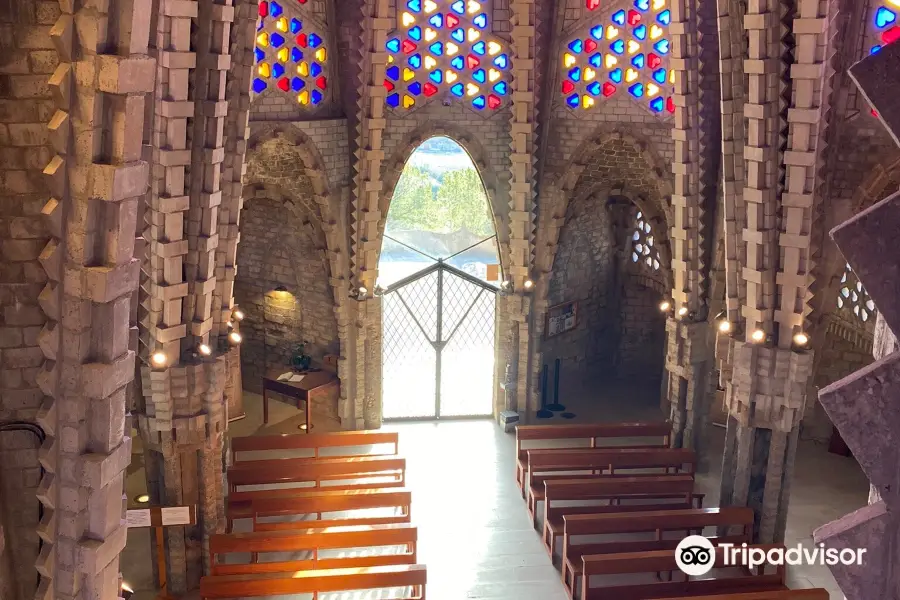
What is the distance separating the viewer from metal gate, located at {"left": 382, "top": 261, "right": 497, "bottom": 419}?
1614 cm

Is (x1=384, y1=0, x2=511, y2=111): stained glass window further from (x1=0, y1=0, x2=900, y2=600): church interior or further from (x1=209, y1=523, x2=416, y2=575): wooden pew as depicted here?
(x1=209, y1=523, x2=416, y2=575): wooden pew

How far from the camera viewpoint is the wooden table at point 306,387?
601 inches

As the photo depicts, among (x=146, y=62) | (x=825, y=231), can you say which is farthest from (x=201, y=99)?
(x=825, y=231)

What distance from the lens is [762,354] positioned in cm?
1087

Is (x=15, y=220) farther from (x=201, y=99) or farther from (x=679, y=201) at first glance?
(x=679, y=201)

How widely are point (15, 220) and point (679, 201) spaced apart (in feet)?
31.3

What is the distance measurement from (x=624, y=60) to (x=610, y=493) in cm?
677

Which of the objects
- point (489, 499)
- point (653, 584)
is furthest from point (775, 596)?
point (489, 499)

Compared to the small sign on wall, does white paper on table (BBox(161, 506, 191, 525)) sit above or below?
below

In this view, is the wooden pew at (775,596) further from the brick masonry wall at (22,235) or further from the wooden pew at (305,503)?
the brick masonry wall at (22,235)

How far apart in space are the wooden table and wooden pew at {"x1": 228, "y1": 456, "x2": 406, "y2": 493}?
7.44 ft

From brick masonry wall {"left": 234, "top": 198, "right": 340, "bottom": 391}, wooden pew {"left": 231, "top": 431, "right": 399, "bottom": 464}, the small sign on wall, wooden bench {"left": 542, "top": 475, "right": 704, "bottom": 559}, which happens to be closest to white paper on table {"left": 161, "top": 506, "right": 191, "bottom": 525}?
wooden pew {"left": 231, "top": 431, "right": 399, "bottom": 464}

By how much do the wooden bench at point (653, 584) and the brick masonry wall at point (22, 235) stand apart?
238 inches

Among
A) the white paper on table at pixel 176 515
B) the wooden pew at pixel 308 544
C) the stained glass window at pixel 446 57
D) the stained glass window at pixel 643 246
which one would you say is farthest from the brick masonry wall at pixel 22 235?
the stained glass window at pixel 643 246
